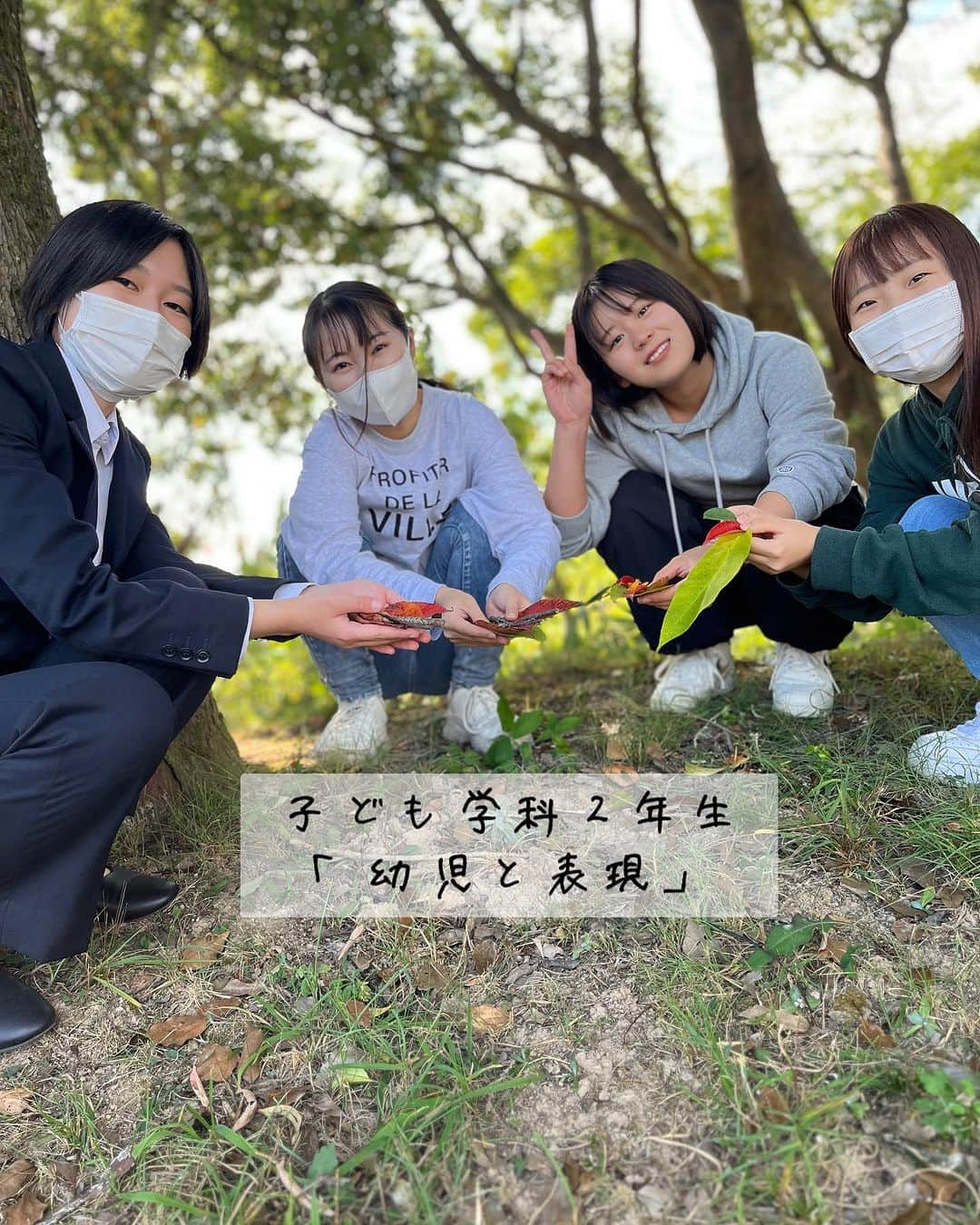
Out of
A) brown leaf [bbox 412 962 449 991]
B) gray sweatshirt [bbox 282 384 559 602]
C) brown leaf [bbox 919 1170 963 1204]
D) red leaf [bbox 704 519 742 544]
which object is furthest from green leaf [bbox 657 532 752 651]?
brown leaf [bbox 919 1170 963 1204]

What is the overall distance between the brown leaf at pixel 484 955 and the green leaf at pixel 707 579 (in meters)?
0.73

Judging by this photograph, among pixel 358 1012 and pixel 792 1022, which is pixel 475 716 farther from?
pixel 792 1022

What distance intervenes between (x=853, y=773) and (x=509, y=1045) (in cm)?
107

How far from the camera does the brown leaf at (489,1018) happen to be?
6.02 feet

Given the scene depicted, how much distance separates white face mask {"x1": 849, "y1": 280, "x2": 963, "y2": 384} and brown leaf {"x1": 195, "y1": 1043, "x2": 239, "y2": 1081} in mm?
2018

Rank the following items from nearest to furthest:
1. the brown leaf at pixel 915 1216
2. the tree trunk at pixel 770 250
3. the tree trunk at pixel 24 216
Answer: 1. the brown leaf at pixel 915 1216
2. the tree trunk at pixel 24 216
3. the tree trunk at pixel 770 250

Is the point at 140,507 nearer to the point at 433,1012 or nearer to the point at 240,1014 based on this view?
the point at 240,1014

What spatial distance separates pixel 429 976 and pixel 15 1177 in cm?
77

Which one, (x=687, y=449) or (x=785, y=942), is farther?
(x=687, y=449)

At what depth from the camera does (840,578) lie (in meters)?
2.24

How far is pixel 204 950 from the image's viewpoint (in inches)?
83.1

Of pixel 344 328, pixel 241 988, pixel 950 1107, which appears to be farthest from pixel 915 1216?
pixel 344 328

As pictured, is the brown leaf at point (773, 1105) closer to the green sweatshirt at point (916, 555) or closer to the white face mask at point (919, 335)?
the green sweatshirt at point (916, 555)

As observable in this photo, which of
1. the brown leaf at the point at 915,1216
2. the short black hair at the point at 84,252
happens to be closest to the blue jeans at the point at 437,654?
the short black hair at the point at 84,252
